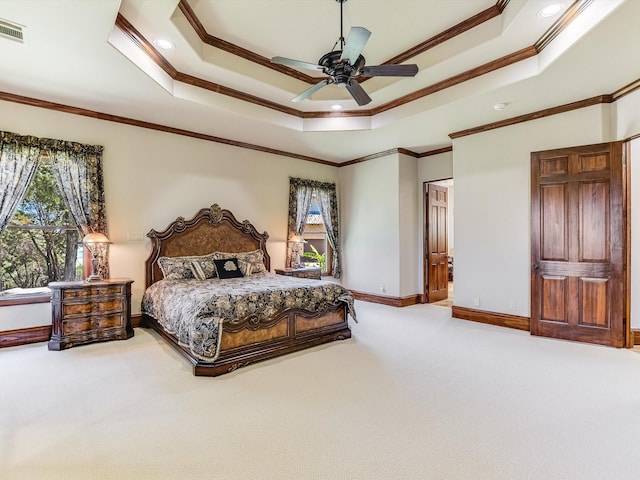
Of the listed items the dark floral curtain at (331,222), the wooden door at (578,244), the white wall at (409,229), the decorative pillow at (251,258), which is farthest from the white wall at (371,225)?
the wooden door at (578,244)

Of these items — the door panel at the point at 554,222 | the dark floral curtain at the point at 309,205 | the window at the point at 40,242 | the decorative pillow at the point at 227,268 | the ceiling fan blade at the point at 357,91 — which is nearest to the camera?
the ceiling fan blade at the point at 357,91

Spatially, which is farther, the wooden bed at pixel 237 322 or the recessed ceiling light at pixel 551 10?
the wooden bed at pixel 237 322

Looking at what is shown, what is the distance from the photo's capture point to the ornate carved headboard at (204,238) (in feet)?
16.1

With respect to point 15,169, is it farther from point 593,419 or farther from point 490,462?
point 593,419

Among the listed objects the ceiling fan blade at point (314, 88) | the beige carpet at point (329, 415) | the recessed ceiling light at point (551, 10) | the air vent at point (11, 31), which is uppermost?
the recessed ceiling light at point (551, 10)

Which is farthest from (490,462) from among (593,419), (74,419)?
(74,419)

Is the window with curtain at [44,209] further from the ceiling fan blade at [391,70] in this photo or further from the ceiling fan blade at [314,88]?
the ceiling fan blade at [391,70]

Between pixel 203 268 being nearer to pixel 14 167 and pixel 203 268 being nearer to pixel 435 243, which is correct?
pixel 14 167

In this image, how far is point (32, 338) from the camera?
4.02m

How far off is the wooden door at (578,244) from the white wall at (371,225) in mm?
2309

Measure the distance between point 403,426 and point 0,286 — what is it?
15.9ft

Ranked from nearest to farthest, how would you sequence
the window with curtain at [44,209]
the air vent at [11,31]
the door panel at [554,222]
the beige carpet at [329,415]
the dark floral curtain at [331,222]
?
the beige carpet at [329,415] < the air vent at [11,31] < the window with curtain at [44,209] < the door panel at [554,222] < the dark floral curtain at [331,222]

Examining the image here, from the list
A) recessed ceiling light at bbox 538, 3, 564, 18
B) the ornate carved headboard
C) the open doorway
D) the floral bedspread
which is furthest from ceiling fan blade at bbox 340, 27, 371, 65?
the open doorway

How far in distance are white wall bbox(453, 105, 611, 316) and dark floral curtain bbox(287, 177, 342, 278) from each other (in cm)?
257
